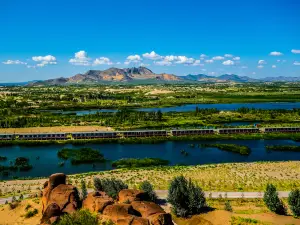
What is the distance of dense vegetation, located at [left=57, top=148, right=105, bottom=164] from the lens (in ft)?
271

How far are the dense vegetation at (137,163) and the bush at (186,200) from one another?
35.3 m

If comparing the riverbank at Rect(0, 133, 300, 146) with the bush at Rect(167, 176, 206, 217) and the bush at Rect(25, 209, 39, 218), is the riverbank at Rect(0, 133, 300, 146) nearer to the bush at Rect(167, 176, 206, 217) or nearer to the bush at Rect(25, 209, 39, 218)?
the bush at Rect(167, 176, 206, 217)

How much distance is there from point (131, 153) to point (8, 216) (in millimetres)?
51853

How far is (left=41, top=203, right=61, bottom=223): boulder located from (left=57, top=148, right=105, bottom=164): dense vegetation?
152ft

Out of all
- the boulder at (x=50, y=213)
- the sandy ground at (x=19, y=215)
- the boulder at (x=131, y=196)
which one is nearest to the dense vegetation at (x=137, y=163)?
the sandy ground at (x=19, y=215)

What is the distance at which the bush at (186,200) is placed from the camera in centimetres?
4178

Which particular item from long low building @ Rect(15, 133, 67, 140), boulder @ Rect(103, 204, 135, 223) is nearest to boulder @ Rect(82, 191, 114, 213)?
boulder @ Rect(103, 204, 135, 223)

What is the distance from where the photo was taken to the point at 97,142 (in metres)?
104

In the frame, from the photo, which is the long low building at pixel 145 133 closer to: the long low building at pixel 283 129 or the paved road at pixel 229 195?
the long low building at pixel 283 129

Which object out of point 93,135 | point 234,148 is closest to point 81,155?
point 93,135

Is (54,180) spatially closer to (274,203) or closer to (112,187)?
(112,187)

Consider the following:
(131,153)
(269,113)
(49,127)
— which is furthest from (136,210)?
(269,113)

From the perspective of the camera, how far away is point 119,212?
30.5 m

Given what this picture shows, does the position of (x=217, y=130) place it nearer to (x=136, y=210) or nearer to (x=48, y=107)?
(x=136, y=210)
